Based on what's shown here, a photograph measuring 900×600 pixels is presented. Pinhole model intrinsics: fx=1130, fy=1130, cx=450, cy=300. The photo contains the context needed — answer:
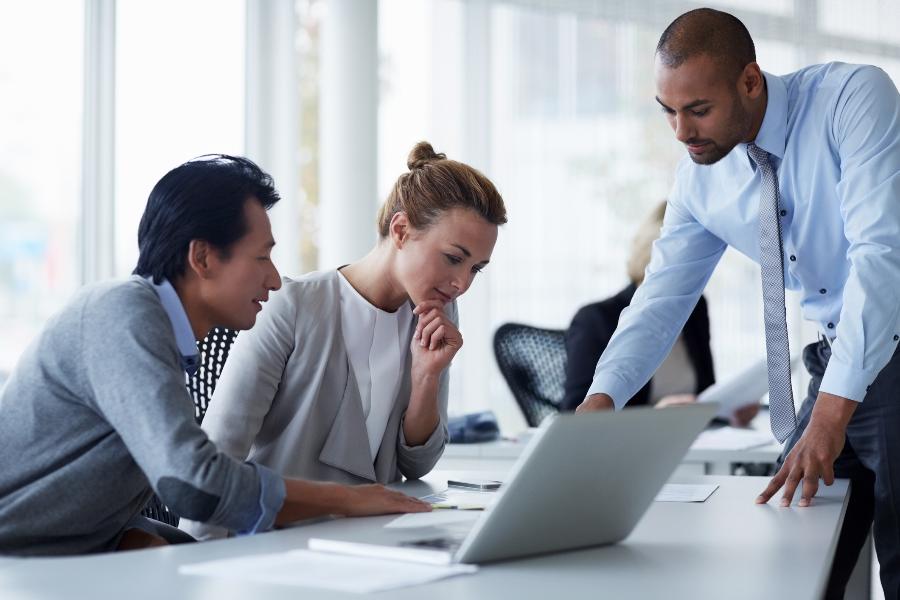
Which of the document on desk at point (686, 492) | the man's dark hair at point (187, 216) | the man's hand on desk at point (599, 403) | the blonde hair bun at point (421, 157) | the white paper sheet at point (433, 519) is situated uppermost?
the blonde hair bun at point (421, 157)

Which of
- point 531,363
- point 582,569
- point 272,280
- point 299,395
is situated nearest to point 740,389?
point 531,363

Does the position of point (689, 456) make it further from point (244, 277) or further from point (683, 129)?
point (244, 277)

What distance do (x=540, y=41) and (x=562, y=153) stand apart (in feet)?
1.87

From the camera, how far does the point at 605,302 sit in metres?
3.71

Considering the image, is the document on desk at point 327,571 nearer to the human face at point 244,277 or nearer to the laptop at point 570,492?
the laptop at point 570,492

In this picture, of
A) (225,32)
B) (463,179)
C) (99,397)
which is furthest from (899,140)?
(225,32)

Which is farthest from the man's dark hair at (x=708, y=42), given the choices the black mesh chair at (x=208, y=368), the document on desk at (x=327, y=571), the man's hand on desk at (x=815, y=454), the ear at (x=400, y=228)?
the document on desk at (x=327, y=571)

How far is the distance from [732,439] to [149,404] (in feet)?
6.98

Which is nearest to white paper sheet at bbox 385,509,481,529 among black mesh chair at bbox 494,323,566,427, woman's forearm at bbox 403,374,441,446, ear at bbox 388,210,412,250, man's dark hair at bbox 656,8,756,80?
woman's forearm at bbox 403,374,441,446

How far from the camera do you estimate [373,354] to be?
215cm

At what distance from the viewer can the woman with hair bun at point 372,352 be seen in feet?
6.48

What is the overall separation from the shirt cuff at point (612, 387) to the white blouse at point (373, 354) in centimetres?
39

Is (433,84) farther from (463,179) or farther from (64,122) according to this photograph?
(463,179)

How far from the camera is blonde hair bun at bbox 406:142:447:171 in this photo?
89.9 inches
